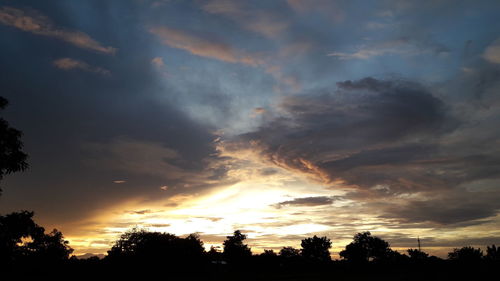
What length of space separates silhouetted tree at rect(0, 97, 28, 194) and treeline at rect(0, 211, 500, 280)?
8.83 feet

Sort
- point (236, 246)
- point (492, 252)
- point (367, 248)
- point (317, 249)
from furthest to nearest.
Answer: point (317, 249) → point (367, 248) → point (236, 246) → point (492, 252)

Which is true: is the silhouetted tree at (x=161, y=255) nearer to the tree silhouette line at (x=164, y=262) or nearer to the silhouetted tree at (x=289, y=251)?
the tree silhouette line at (x=164, y=262)

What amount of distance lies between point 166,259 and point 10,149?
199 ft

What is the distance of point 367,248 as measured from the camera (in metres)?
166

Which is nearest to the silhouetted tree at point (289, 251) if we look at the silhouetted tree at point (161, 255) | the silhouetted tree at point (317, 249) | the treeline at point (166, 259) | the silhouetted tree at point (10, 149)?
the silhouetted tree at point (317, 249)

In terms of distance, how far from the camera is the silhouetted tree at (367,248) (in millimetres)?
163250

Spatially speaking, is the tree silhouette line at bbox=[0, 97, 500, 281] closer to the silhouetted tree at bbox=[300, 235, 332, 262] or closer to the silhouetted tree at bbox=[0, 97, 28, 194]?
the silhouetted tree at bbox=[0, 97, 28, 194]

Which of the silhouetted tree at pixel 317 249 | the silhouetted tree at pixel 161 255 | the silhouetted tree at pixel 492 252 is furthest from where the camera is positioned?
the silhouetted tree at pixel 317 249

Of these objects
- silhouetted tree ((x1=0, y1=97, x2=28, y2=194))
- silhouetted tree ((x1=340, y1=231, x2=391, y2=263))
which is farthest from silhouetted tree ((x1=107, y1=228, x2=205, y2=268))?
silhouetted tree ((x1=340, y1=231, x2=391, y2=263))

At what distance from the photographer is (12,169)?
19.2m

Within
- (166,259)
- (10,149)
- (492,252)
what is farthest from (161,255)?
(492,252)

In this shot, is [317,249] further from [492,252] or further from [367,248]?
[492,252]

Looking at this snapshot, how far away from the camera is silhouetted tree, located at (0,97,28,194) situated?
18625 millimetres

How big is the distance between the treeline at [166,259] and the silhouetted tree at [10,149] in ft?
8.83
